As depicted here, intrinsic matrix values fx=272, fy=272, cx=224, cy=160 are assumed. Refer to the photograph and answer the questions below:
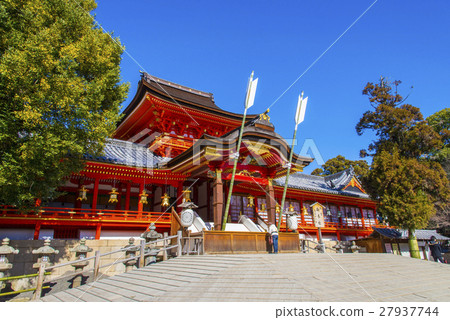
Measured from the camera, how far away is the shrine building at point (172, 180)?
Result: 12547mm

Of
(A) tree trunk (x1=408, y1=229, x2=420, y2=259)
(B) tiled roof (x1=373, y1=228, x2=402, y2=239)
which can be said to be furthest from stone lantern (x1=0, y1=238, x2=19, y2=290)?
(B) tiled roof (x1=373, y1=228, x2=402, y2=239)

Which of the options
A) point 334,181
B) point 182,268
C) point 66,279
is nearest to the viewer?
point 182,268

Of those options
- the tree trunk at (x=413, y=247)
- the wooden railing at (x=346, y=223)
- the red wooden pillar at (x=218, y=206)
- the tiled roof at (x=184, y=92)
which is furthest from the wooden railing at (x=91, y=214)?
the tree trunk at (x=413, y=247)

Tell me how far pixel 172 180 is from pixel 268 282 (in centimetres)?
1037

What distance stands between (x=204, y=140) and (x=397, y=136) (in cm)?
1478

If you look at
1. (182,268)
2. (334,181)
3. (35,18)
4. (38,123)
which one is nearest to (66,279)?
(182,268)

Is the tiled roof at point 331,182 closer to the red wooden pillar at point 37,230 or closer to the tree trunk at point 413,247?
the tree trunk at point 413,247

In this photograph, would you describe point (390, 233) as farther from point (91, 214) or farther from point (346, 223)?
point (91, 214)

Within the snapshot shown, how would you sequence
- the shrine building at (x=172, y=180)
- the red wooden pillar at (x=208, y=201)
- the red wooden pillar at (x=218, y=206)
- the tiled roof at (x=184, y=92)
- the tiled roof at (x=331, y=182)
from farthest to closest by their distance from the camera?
the tiled roof at (x=331, y=182), the tiled roof at (x=184, y=92), the red wooden pillar at (x=208, y=201), the shrine building at (x=172, y=180), the red wooden pillar at (x=218, y=206)

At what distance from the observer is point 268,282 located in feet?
19.7

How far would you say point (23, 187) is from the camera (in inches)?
334

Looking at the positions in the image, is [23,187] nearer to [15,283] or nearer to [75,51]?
[15,283]

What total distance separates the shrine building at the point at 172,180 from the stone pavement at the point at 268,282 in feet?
13.3

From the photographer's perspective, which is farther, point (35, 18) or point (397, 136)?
point (397, 136)
